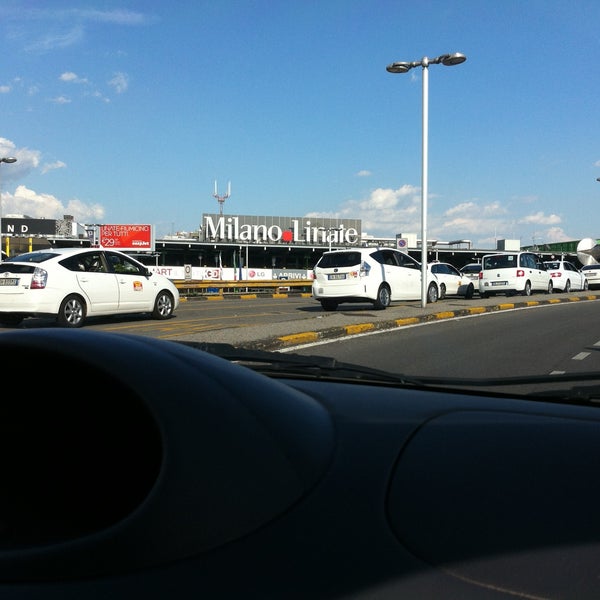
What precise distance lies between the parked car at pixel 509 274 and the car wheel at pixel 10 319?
645 inches

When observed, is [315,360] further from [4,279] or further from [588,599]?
[4,279]

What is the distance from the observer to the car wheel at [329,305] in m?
16.1

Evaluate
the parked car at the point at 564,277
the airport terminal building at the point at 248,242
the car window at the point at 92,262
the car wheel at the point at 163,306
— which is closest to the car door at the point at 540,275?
the parked car at the point at 564,277

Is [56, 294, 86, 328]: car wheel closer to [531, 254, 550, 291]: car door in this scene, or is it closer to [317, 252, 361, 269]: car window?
[317, 252, 361, 269]: car window

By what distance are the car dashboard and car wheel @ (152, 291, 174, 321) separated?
38.8 ft

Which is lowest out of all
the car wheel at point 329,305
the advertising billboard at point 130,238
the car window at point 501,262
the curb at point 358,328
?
the curb at point 358,328

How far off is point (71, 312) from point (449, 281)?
13827mm

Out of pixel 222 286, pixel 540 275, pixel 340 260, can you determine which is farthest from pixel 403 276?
pixel 222 286

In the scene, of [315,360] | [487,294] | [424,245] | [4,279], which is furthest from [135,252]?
[315,360]

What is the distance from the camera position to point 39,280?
35.1ft

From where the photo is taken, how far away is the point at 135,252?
4997 centimetres

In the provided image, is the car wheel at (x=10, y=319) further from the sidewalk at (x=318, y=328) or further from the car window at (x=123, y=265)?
the sidewalk at (x=318, y=328)

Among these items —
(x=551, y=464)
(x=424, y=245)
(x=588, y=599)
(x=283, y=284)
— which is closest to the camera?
(x=588, y=599)

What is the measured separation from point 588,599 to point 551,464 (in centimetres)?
34
